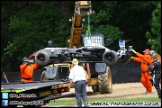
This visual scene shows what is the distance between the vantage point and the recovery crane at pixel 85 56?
864 inches

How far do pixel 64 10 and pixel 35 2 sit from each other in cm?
232

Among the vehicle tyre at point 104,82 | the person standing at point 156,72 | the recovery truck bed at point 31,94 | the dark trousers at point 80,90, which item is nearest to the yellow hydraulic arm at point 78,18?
the vehicle tyre at point 104,82

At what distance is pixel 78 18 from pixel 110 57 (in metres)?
4.89

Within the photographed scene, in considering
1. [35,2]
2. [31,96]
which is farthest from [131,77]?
[31,96]

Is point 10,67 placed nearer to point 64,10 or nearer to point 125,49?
point 64,10

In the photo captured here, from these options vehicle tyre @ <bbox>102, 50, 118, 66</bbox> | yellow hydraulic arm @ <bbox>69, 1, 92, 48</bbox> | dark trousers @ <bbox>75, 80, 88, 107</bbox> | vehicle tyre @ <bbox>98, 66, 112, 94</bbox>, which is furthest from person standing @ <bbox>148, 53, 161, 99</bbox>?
vehicle tyre @ <bbox>98, 66, 112, 94</bbox>

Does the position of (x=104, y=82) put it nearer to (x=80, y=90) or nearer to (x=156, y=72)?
(x=156, y=72)

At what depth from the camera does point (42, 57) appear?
2203cm

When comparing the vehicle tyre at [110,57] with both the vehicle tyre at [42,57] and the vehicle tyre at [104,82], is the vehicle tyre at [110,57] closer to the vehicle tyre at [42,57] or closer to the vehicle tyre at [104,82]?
the vehicle tyre at [42,57]

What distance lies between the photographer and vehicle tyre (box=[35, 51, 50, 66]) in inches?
862

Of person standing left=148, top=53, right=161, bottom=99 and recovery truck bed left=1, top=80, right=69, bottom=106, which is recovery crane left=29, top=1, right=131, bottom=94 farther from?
recovery truck bed left=1, top=80, right=69, bottom=106

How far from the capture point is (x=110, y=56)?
2139 cm

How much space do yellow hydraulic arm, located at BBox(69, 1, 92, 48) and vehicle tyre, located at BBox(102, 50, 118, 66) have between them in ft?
11.3

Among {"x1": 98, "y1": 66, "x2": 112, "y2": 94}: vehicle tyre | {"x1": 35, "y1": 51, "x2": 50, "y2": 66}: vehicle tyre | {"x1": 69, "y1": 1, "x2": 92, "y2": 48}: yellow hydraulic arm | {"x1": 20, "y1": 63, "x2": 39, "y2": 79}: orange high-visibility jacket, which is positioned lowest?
{"x1": 98, "y1": 66, "x2": 112, "y2": 94}: vehicle tyre
